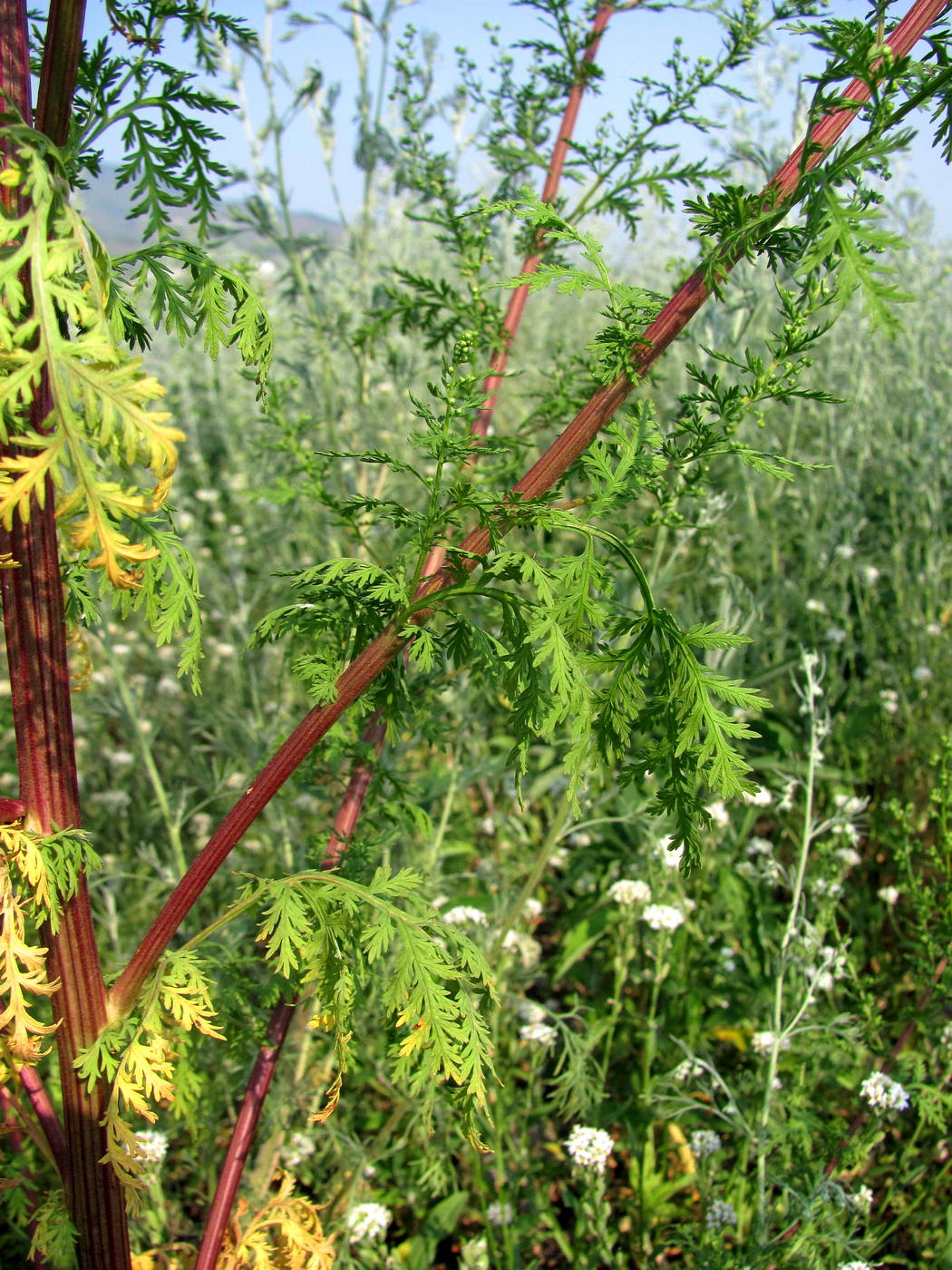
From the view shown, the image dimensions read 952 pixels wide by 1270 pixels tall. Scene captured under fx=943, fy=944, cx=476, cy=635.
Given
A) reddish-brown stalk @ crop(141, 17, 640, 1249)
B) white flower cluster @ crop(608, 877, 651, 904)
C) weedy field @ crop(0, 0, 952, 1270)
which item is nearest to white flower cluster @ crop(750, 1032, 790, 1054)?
weedy field @ crop(0, 0, 952, 1270)

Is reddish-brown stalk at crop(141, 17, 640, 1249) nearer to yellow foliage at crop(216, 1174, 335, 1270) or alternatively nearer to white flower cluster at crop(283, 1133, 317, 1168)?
yellow foliage at crop(216, 1174, 335, 1270)

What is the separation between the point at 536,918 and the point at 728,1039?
0.71 m

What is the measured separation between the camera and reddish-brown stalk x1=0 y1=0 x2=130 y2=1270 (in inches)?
44.9

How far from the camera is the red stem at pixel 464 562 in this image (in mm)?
1122

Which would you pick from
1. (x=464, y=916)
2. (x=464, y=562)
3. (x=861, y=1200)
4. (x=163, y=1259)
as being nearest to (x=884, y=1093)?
(x=861, y=1200)

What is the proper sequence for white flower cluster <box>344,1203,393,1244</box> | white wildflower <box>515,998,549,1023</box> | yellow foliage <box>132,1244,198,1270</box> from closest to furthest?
yellow foliage <box>132,1244,198,1270</box> < white flower cluster <box>344,1203,393,1244</box> < white wildflower <box>515,998,549,1023</box>

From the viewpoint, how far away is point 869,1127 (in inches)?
86.5

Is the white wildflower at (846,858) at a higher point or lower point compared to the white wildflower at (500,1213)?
higher

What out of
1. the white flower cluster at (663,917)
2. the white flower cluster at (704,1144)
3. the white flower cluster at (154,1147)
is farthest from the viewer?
the white flower cluster at (663,917)

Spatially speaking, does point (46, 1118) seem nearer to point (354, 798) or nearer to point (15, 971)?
point (15, 971)

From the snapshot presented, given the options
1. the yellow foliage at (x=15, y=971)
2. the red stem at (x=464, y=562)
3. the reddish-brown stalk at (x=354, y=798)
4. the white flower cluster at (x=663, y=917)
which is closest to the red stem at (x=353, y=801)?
the reddish-brown stalk at (x=354, y=798)

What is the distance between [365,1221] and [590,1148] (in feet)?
1.75

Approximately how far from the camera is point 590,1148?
2127 millimetres

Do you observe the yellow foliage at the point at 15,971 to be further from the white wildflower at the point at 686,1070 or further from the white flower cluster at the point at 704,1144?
the white flower cluster at the point at 704,1144
